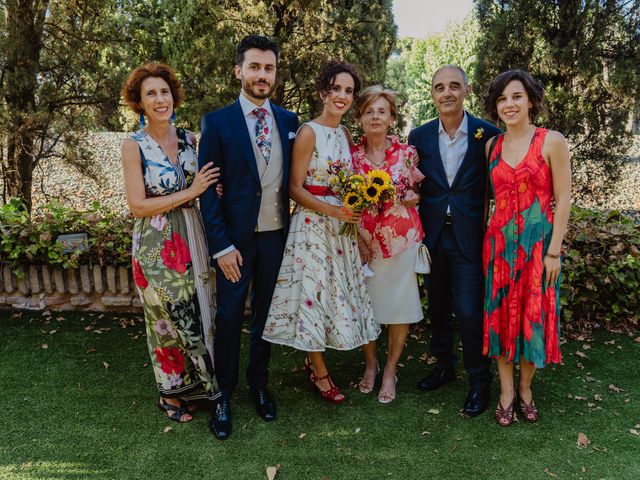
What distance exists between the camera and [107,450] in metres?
3.26

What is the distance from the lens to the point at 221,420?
3475 mm

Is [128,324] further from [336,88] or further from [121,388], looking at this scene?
[336,88]

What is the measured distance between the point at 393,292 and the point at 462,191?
2.78 ft

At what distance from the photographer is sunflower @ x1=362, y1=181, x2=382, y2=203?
324 cm

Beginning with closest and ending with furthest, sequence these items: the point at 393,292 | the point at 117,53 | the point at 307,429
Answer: the point at 307,429 → the point at 393,292 → the point at 117,53

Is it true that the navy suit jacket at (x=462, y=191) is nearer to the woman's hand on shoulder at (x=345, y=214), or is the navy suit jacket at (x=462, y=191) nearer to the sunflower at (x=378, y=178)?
Answer: the sunflower at (x=378, y=178)

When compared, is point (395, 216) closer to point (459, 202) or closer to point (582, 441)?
point (459, 202)

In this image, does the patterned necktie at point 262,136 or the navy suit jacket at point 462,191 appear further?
the navy suit jacket at point 462,191

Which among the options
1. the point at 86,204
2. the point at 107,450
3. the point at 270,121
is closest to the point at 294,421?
the point at 107,450

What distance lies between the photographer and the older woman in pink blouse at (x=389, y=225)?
11.8 ft

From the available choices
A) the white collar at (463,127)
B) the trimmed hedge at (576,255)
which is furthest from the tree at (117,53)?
the white collar at (463,127)

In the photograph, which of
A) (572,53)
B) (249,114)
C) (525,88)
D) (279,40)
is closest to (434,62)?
(572,53)

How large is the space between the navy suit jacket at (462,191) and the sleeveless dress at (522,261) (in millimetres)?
130

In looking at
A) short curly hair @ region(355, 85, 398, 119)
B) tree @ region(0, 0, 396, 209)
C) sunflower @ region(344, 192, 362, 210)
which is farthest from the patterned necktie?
tree @ region(0, 0, 396, 209)
